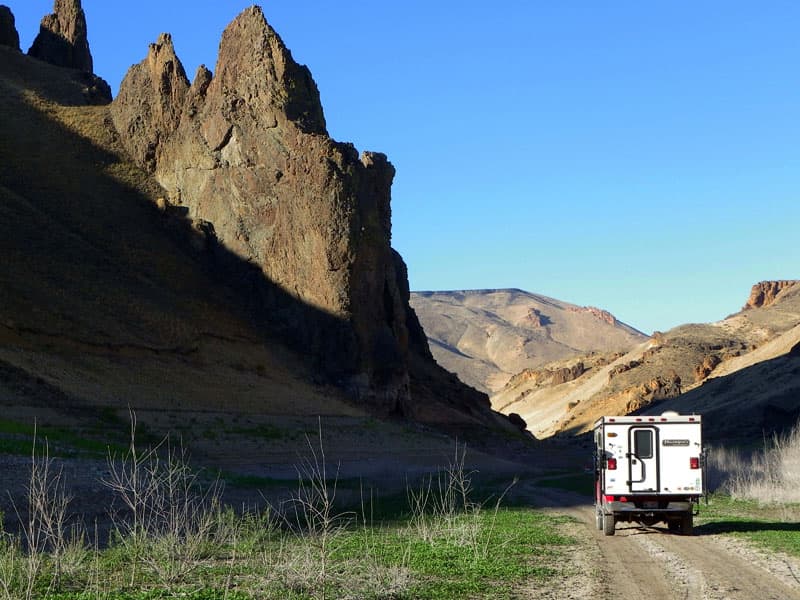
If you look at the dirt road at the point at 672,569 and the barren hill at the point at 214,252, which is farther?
the barren hill at the point at 214,252

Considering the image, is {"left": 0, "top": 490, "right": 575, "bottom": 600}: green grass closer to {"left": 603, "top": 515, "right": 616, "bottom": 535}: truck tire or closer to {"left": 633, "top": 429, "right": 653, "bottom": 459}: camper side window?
{"left": 603, "top": 515, "right": 616, "bottom": 535}: truck tire

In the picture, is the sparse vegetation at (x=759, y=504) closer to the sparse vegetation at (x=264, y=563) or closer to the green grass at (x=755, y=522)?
the green grass at (x=755, y=522)

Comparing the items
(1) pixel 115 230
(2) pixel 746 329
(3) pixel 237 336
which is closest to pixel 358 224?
(3) pixel 237 336

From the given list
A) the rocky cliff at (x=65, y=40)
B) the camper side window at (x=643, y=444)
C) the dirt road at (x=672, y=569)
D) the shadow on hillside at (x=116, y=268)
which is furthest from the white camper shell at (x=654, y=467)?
the rocky cliff at (x=65, y=40)

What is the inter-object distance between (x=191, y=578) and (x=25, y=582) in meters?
2.02

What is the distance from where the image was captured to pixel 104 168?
7675 centimetres

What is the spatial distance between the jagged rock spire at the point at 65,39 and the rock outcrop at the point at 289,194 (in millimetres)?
29892

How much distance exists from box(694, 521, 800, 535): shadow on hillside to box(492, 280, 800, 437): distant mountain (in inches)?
1623

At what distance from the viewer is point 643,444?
1938cm

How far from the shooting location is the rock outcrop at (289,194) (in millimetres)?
66375

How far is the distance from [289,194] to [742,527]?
51.1 metres

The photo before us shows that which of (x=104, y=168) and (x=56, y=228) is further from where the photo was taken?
(x=104, y=168)

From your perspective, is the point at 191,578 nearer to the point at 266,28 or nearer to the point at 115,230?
the point at 115,230

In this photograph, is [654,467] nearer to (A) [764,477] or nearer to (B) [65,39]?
(A) [764,477]
